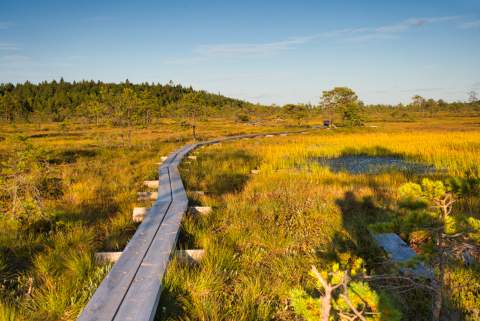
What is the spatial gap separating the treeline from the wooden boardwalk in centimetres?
1998

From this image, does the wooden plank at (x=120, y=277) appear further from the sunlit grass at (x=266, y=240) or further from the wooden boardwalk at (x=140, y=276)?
the sunlit grass at (x=266, y=240)

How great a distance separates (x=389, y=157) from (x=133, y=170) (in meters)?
11.3

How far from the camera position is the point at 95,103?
1940 inches

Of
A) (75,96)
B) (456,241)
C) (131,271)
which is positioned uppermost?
(75,96)

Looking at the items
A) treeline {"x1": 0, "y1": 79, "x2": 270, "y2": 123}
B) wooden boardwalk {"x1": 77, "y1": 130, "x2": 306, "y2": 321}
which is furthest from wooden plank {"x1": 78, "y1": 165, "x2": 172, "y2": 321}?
treeline {"x1": 0, "y1": 79, "x2": 270, "y2": 123}

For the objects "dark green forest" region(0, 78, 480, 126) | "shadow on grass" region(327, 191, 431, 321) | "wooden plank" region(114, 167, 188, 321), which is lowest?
"shadow on grass" region(327, 191, 431, 321)

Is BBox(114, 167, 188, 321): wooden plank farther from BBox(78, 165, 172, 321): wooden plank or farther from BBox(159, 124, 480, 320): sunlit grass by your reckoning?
BBox(159, 124, 480, 320): sunlit grass

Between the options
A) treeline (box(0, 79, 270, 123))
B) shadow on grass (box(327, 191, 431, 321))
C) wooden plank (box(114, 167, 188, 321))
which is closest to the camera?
wooden plank (box(114, 167, 188, 321))

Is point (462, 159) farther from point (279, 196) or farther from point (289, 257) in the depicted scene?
point (289, 257)

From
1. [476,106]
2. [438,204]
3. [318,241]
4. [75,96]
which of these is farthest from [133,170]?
[75,96]

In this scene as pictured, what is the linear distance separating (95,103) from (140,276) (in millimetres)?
52712

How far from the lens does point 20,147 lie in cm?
526

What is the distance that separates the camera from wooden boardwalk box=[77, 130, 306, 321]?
219cm

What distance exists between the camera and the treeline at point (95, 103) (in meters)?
23.8
